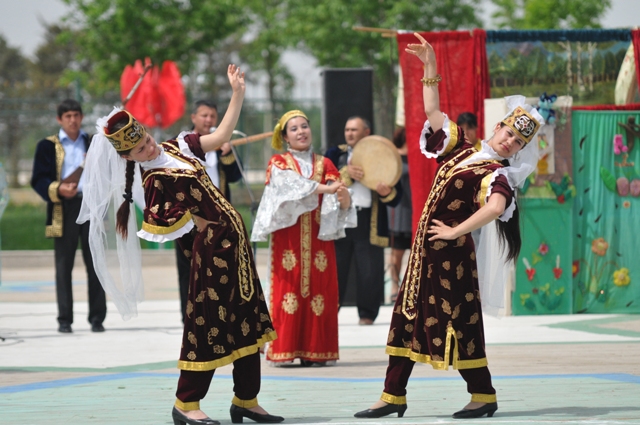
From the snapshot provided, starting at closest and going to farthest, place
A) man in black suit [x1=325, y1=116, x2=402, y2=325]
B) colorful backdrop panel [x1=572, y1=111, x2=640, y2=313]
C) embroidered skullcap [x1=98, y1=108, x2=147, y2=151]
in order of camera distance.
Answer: embroidered skullcap [x1=98, y1=108, x2=147, y2=151] → man in black suit [x1=325, y1=116, x2=402, y2=325] → colorful backdrop panel [x1=572, y1=111, x2=640, y2=313]

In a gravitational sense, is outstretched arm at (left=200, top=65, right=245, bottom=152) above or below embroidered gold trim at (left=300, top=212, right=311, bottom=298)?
above

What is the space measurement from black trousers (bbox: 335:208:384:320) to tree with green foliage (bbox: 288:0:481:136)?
1149cm

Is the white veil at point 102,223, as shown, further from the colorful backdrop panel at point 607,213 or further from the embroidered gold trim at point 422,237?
the colorful backdrop panel at point 607,213

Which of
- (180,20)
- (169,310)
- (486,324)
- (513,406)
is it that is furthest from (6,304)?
(180,20)

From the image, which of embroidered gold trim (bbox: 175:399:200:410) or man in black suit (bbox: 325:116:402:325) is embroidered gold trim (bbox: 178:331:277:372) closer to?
embroidered gold trim (bbox: 175:399:200:410)

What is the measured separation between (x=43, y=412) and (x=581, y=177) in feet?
17.8

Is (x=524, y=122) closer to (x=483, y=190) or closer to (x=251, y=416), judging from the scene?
(x=483, y=190)

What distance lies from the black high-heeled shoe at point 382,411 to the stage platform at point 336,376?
0.06 m

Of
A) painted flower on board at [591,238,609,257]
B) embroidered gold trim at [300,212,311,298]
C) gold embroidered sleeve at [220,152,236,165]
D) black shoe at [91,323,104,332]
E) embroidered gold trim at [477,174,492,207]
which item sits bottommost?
black shoe at [91,323,104,332]

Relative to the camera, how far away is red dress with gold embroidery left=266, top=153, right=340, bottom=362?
673 cm

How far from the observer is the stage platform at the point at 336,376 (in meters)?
5.13

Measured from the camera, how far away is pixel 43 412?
17.2 feet

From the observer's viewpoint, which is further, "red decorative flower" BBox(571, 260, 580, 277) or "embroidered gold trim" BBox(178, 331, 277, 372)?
"red decorative flower" BBox(571, 260, 580, 277)

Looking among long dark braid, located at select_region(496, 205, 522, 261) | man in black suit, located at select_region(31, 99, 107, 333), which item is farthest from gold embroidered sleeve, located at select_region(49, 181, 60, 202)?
long dark braid, located at select_region(496, 205, 522, 261)
